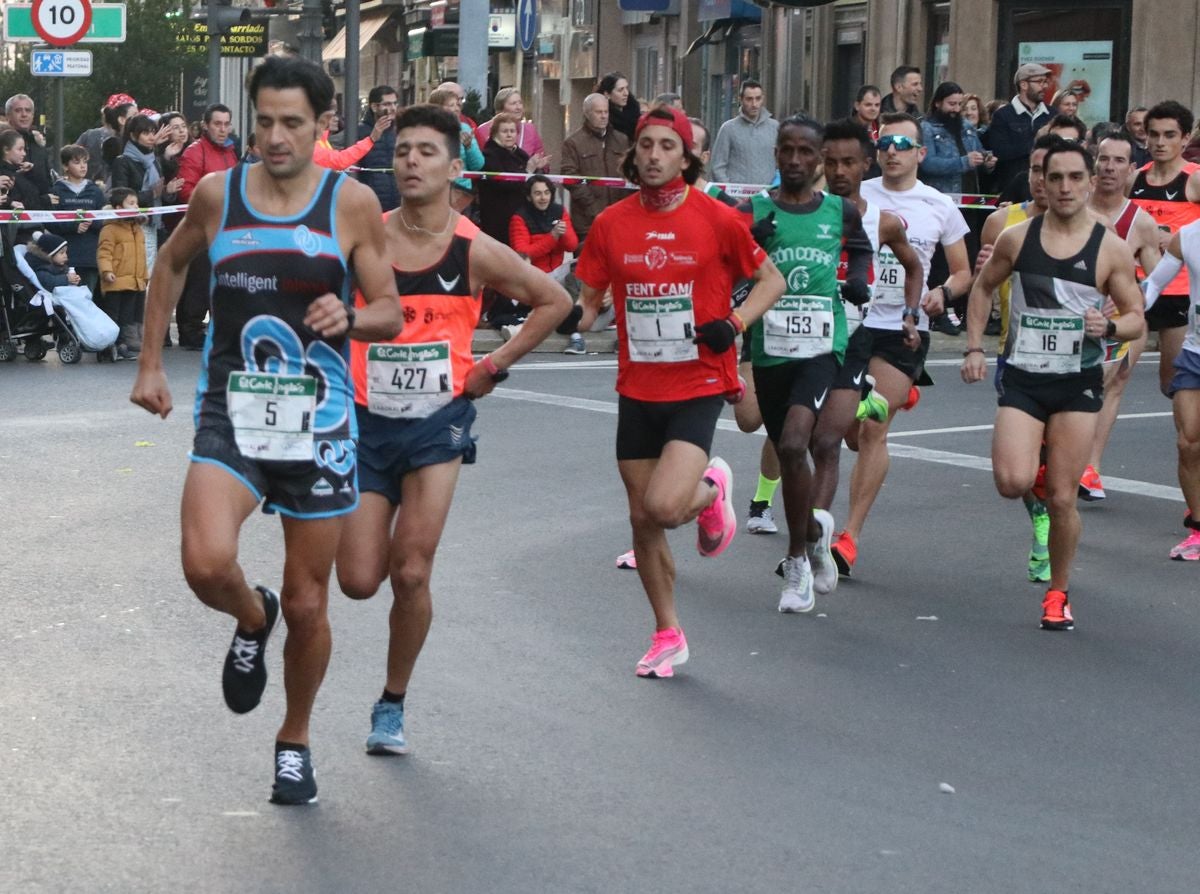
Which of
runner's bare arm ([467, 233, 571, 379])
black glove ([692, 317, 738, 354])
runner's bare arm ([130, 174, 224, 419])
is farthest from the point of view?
black glove ([692, 317, 738, 354])

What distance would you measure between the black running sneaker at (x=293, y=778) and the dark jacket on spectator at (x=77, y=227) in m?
12.9

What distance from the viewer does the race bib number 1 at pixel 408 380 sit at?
6.64 meters

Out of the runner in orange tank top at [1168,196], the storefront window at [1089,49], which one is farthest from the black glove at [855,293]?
the storefront window at [1089,49]

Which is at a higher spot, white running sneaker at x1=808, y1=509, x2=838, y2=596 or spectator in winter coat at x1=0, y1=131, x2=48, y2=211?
spectator in winter coat at x1=0, y1=131, x2=48, y2=211

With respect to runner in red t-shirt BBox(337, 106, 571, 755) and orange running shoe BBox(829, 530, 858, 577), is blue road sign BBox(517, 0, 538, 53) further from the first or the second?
runner in red t-shirt BBox(337, 106, 571, 755)

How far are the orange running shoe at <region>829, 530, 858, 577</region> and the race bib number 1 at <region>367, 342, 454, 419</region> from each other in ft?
11.2

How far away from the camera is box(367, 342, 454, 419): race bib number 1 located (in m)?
6.64

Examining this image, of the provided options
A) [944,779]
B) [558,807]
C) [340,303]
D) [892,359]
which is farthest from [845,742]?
[892,359]

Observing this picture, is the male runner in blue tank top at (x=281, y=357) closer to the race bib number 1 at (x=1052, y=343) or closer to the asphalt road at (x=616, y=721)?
the asphalt road at (x=616, y=721)

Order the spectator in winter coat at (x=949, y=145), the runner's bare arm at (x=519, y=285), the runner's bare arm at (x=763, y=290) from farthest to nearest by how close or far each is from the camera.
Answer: the spectator in winter coat at (x=949, y=145) < the runner's bare arm at (x=763, y=290) < the runner's bare arm at (x=519, y=285)

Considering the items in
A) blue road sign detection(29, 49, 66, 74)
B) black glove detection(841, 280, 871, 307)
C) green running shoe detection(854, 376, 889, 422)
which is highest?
blue road sign detection(29, 49, 66, 74)

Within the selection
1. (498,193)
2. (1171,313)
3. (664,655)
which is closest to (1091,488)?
(1171,313)

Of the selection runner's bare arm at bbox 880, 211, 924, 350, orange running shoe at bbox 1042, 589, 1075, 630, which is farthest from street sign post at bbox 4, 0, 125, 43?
orange running shoe at bbox 1042, 589, 1075, 630

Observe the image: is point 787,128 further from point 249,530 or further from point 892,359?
point 249,530
